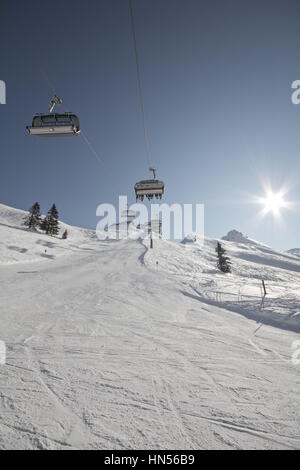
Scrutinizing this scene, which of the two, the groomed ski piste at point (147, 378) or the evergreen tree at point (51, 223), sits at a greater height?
the evergreen tree at point (51, 223)

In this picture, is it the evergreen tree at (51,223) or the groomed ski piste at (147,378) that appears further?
the evergreen tree at (51,223)

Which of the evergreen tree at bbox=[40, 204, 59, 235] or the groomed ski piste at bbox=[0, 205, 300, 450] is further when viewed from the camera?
the evergreen tree at bbox=[40, 204, 59, 235]

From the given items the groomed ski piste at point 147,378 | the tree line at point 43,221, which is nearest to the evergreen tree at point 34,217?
the tree line at point 43,221

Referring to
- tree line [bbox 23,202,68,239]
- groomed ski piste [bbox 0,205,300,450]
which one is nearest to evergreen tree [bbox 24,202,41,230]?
tree line [bbox 23,202,68,239]

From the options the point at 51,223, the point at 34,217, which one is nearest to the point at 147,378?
the point at 51,223

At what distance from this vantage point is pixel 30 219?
45031 millimetres

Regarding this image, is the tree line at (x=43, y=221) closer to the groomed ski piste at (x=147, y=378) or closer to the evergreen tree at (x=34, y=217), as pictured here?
the evergreen tree at (x=34, y=217)

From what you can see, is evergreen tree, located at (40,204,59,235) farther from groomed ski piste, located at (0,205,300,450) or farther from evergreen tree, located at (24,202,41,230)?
groomed ski piste, located at (0,205,300,450)

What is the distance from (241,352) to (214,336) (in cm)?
79

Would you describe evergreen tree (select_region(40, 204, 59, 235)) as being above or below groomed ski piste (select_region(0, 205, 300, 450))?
above

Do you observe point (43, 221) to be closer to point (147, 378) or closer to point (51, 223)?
point (51, 223)

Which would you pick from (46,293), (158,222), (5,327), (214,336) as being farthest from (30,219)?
(214,336)

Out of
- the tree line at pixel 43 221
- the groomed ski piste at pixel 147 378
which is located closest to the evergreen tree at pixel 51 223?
the tree line at pixel 43 221
